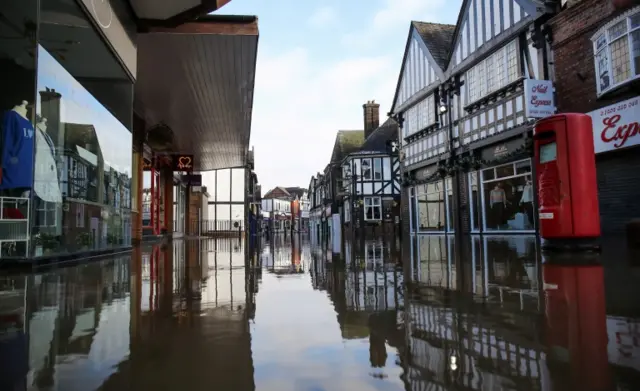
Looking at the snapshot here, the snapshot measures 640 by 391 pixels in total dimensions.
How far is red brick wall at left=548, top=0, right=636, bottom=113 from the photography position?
11.0m

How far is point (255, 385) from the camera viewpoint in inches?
73.4

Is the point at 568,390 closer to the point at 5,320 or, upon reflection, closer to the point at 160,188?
the point at 5,320

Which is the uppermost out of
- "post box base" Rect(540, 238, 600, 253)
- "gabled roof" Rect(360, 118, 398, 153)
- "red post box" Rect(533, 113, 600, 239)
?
"gabled roof" Rect(360, 118, 398, 153)

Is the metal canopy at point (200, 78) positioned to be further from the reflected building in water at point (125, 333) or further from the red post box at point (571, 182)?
the red post box at point (571, 182)

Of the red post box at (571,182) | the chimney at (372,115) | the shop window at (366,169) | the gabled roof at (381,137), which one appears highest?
the chimney at (372,115)

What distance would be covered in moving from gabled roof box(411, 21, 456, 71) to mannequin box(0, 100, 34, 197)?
16.1 m

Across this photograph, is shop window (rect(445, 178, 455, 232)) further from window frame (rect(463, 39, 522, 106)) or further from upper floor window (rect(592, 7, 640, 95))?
upper floor window (rect(592, 7, 640, 95))

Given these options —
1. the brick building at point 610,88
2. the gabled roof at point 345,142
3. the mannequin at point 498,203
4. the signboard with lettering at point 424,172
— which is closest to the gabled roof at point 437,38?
the signboard with lettering at point 424,172

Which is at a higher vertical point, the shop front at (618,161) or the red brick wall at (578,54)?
the red brick wall at (578,54)

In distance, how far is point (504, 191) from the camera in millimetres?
15156

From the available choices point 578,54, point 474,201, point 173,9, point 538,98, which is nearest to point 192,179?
point 474,201

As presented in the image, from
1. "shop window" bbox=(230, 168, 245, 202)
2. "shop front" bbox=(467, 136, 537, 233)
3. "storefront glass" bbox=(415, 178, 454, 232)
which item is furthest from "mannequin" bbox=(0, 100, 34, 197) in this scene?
"shop window" bbox=(230, 168, 245, 202)

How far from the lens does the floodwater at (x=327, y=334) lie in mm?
1893

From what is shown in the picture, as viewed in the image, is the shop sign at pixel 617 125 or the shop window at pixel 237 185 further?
the shop window at pixel 237 185
